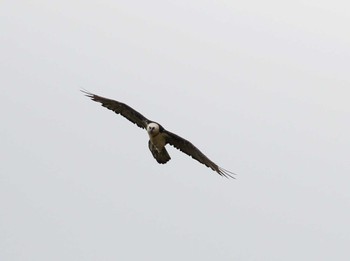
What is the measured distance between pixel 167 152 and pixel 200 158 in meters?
1.86

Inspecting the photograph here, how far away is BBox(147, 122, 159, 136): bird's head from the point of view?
117 ft

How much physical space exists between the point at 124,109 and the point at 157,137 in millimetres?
2396

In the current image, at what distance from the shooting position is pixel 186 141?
1422 inches

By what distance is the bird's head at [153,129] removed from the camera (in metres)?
35.7

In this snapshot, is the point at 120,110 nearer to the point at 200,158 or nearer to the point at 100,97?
the point at 100,97

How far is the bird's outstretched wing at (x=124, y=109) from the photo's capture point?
37.2 metres

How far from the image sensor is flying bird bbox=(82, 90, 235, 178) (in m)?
35.9

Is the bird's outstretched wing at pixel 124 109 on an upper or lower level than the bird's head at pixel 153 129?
upper

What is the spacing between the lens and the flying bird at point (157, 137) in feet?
118

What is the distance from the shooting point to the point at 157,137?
119 feet

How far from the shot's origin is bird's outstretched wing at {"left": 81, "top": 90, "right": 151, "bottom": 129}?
37.2 meters

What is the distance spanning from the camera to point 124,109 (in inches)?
1478

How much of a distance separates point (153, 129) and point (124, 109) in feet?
8.21

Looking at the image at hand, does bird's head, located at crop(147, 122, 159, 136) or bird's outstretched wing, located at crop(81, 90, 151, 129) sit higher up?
bird's outstretched wing, located at crop(81, 90, 151, 129)
